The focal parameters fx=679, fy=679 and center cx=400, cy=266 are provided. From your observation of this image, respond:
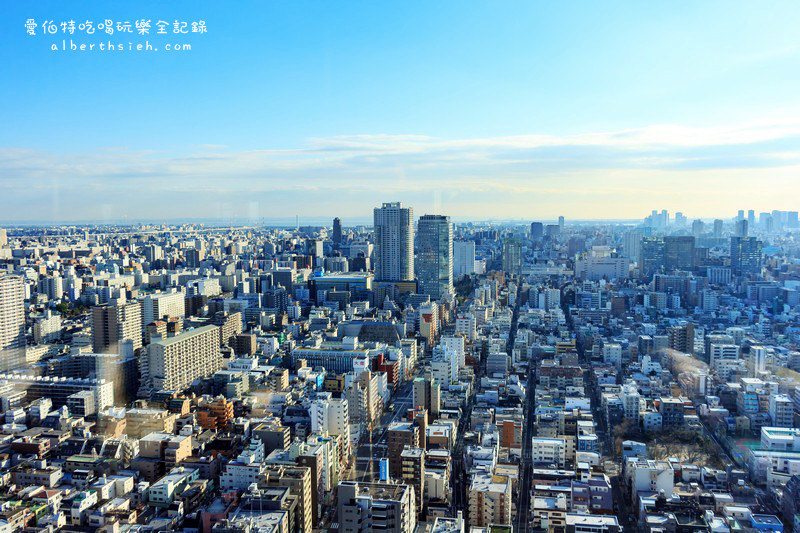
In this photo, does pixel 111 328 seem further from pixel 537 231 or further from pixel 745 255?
pixel 745 255

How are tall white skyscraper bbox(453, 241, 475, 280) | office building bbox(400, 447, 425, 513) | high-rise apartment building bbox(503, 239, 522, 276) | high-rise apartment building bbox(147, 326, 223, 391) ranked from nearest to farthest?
office building bbox(400, 447, 425, 513) → high-rise apartment building bbox(147, 326, 223, 391) → high-rise apartment building bbox(503, 239, 522, 276) → tall white skyscraper bbox(453, 241, 475, 280)

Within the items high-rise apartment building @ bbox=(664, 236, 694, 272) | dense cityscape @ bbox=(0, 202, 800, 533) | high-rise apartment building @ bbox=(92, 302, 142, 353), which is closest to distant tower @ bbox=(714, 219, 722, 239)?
dense cityscape @ bbox=(0, 202, 800, 533)

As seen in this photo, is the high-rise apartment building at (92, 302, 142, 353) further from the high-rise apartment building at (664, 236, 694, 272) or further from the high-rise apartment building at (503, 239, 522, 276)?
the high-rise apartment building at (503, 239, 522, 276)

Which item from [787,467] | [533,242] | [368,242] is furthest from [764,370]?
[368,242]

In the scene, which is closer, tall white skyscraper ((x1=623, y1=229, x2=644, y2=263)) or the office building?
the office building

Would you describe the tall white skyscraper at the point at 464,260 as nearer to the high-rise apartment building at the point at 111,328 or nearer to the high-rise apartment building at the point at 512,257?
the high-rise apartment building at the point at 512,257

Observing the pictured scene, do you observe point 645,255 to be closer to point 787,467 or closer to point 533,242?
point 533,242
